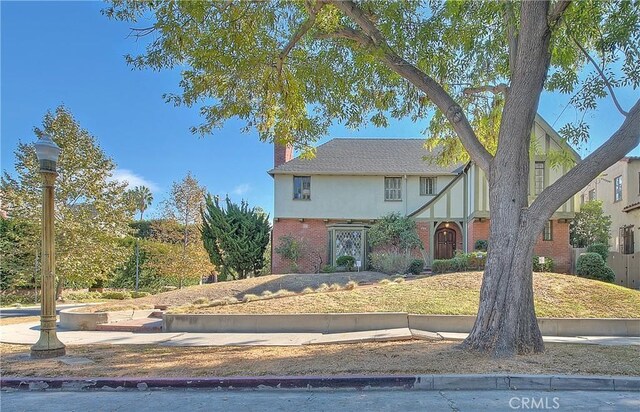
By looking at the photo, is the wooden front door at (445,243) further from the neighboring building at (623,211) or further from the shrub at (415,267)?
the neighboring building at (623,211)

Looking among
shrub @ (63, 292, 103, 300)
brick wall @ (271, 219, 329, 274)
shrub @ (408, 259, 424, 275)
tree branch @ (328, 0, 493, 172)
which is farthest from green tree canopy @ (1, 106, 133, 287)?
tree branch @ (328, 0, 493, 172)

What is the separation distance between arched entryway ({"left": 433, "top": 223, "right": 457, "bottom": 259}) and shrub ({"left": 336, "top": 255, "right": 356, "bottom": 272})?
4.73 m

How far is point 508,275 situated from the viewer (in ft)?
25.3

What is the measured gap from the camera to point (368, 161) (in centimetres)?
2588

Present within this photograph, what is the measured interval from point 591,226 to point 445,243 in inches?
378

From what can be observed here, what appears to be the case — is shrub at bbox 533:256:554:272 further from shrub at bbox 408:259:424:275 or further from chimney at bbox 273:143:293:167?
chimney at bbox 273:143:293:167

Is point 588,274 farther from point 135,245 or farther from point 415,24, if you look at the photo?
point 135,245

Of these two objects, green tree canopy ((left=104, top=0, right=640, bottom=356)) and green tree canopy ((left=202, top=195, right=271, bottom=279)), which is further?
green tree canopy ((left=202, top=195, right=271, bottom=279))

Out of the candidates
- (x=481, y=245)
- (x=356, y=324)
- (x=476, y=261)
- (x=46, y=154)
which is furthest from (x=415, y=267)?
(x=46, y=154)

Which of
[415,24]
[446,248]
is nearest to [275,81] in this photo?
[415,24]

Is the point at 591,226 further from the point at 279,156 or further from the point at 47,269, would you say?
the point at 47,269

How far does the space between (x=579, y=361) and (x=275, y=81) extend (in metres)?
8.28

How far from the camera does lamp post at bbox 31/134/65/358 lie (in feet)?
27.5

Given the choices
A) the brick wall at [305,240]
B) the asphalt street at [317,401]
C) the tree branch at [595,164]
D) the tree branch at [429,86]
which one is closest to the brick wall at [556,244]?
the brick wall at [305,240]
